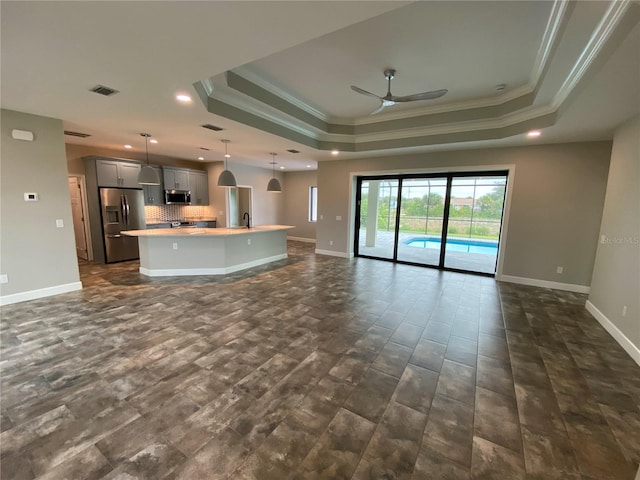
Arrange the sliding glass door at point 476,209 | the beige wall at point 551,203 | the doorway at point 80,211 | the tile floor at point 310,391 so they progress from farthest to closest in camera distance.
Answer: the doorway at point 80,211
the sliding glass door at point 476,209
the beige wall at point 551,203
the tile floor at point 310,391

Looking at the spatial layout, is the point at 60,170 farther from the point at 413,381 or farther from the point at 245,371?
the point at 413,381

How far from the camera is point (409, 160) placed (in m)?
6.13

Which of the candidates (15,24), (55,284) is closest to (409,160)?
(15,24)

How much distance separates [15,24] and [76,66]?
57 cm

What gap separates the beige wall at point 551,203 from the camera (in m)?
4.52

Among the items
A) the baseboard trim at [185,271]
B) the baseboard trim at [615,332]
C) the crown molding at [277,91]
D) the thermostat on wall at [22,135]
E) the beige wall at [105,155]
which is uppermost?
the crown molding at [277,91]

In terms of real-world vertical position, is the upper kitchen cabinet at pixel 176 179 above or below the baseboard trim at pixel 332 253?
above

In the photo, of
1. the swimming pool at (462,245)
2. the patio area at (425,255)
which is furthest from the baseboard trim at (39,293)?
the swimming pool at (462,245)

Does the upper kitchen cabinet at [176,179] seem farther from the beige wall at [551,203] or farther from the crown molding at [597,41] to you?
the crown molding at [597,41]

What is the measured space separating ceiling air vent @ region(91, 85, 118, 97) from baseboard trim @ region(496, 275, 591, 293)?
6.94 metres

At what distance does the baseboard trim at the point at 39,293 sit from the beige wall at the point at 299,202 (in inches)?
261

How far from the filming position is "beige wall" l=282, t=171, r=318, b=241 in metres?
9.70

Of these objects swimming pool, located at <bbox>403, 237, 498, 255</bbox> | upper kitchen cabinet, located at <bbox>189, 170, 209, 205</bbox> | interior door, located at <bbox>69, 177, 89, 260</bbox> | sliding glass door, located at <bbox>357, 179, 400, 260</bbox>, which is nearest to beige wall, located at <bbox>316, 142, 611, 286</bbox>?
sliding glass door, located at <bbox>357, 179, 400, 260</bbox>

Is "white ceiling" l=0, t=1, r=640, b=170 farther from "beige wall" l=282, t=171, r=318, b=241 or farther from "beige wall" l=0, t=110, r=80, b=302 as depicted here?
"beige wall" l=282, t=171, r=318, b=241
